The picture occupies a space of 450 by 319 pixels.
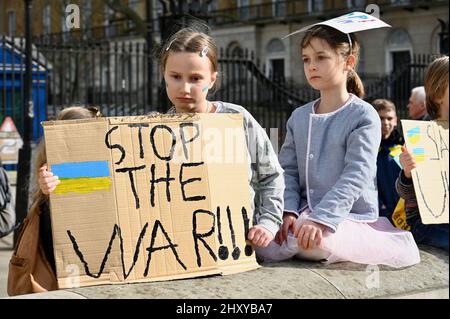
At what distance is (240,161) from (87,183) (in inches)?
19.6

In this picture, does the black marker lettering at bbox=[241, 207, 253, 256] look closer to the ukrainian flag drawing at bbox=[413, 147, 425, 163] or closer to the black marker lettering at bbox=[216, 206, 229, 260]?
the black marker lettering at bbox=[216, 206, 229, 260]

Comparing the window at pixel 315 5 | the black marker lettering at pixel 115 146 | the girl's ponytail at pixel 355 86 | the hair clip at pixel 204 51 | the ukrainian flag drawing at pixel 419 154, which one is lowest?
the ukrainian flag drawing at pixel 419 154

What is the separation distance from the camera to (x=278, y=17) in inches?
1444

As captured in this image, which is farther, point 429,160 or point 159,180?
point 429,160

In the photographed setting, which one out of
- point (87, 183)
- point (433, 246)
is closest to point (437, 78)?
point (433, 246)

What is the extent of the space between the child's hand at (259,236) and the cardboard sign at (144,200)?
29 mm

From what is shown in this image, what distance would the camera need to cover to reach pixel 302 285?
229 cm

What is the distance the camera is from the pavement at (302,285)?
2.15 m

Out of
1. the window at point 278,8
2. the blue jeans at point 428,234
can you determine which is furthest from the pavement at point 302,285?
the window at point 278,8

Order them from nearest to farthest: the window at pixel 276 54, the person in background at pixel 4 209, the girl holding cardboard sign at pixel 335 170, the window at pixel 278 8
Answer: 1. the girl holding cardboard sign at pixel 335 170
2. the person in background at pixel 4 209
3. the window at pixel 276 54
4. the window at pixel 278 8

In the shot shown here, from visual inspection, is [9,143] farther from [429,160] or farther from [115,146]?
[429,160]

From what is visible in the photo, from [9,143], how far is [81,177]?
6.63 meters

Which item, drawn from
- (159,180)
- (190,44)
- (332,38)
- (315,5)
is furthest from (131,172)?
(315,5)

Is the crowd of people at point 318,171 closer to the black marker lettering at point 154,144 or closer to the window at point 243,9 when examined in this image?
the black marker lettering at point 154,144
